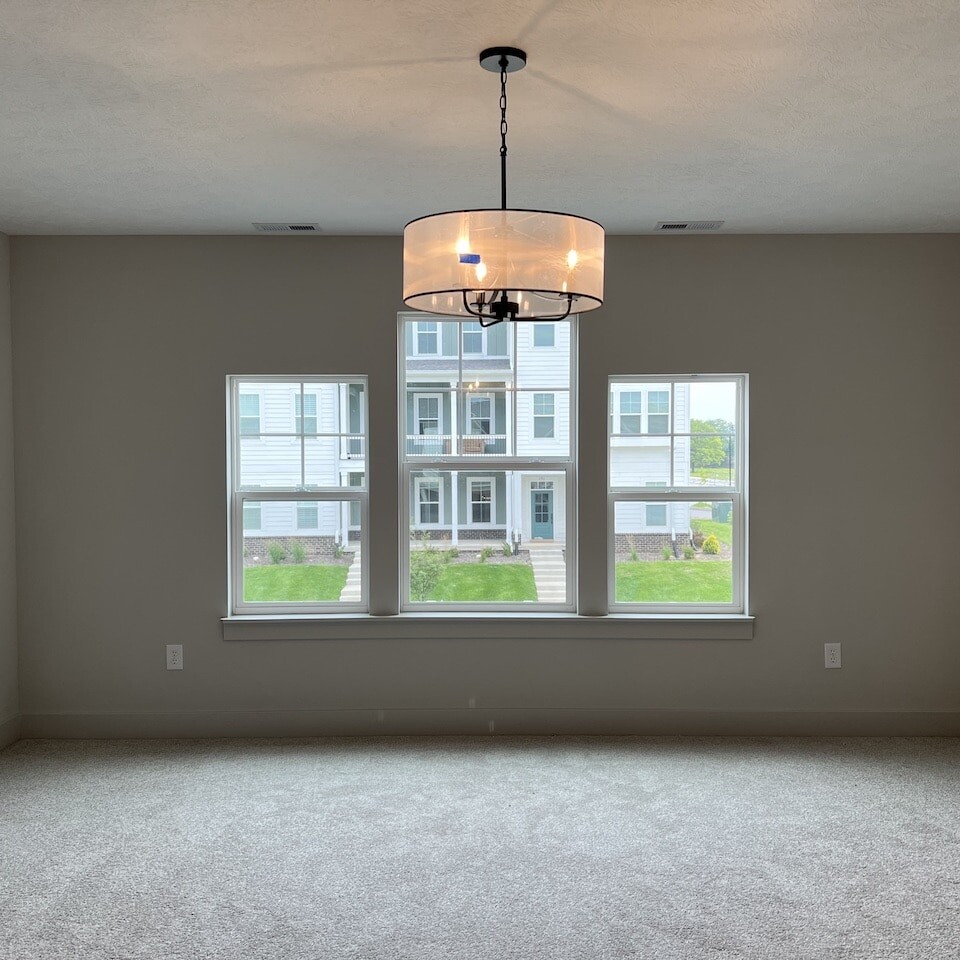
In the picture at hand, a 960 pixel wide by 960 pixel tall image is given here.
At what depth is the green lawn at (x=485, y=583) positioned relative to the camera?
4590 millimetres

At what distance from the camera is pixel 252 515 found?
179 inches

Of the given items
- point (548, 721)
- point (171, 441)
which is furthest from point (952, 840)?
point (171, 441)

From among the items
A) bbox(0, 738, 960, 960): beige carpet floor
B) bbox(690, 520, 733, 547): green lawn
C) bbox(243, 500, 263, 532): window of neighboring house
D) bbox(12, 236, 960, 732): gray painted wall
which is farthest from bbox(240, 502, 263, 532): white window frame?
bbox(690, 520, 733, 547): green lawn

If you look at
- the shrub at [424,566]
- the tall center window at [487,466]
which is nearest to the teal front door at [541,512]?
the tall center window at [487,466]

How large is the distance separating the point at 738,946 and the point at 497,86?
8.59 ft

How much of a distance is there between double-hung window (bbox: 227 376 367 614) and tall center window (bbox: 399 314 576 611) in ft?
0.92

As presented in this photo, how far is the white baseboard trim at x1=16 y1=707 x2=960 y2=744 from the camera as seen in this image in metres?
4.42

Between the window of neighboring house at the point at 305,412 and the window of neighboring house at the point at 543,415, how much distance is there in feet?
3.81

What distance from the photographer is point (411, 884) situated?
2887 mm

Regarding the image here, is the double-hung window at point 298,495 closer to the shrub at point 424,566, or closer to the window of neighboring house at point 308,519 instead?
the window of neighboring house at point 308,519

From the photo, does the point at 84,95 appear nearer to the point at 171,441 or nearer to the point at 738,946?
the point at 171,441

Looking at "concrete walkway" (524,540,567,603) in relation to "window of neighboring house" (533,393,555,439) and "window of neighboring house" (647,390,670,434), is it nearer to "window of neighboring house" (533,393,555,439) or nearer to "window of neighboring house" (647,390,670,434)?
"window of neighboring house" (533,393,555,439)

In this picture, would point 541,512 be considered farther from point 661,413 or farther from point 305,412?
point 305,412

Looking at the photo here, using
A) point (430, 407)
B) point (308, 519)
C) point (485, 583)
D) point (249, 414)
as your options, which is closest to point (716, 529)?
point (485, 583)
